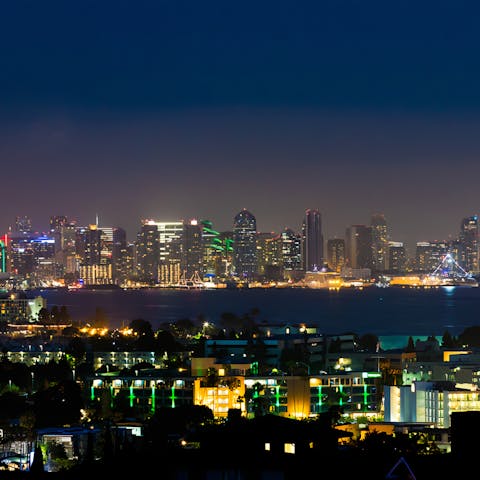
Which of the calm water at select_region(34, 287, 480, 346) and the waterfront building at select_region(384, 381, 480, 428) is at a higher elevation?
the calm water at select_region(34, 287, 480, 346)

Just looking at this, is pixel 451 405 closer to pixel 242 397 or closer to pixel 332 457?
pixel 242 397

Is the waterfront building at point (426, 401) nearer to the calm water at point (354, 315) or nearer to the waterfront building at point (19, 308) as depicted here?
the calm water at point (354, 315)

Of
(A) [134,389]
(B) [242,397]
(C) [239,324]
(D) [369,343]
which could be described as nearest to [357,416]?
(B) [242,397]

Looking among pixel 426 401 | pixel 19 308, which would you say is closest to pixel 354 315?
pixel 19 308

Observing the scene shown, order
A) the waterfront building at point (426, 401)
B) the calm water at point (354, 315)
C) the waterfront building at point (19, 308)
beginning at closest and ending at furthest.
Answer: the waterfront building at point (426, 401) → the calm water at point (354, 315) → the waterfront building at point (19, 308)

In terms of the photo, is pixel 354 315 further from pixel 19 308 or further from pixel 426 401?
pixel 426 401

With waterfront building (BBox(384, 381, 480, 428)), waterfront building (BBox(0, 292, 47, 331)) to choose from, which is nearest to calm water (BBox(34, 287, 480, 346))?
waterfront building (BBox(0, 292, 47, 331))

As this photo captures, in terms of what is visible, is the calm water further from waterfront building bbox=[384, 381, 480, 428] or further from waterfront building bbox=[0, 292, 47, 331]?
waterfront building bbox=[384, 381, 480, 428]

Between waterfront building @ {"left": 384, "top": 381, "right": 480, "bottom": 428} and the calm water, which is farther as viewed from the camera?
the calm water

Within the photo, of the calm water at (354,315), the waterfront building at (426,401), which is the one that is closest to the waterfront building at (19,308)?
the calm water at (354,315)

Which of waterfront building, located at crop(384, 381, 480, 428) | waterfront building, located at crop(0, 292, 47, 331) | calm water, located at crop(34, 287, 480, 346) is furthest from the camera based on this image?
waterfront building, located at crop(0, 292, 47, 331)

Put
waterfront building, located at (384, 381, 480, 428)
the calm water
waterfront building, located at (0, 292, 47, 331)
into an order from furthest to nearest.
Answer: waterfront building, located at (0, 292, 47, 331) < the calm water < waterfront building, located at (384, 381, 480, 428)
